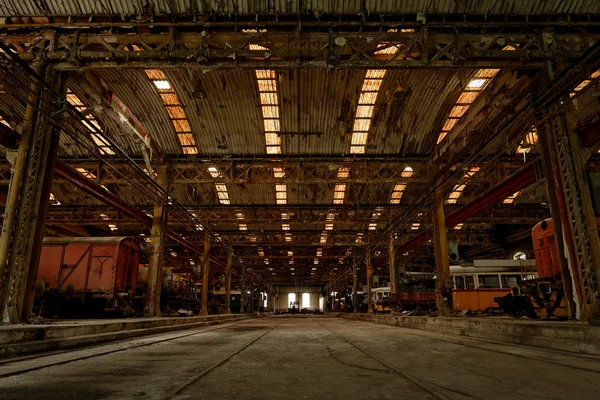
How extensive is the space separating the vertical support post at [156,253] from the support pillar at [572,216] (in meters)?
14.3

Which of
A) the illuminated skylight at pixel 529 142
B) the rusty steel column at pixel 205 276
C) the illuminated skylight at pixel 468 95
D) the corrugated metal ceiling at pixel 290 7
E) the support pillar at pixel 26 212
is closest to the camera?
the support pillar at pixel 26 212

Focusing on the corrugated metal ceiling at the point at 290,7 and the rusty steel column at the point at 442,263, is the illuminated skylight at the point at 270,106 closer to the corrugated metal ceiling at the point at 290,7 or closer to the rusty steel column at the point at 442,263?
the corrugated metal ceiling at the point at 290,7

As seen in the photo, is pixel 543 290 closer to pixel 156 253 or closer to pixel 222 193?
pixel 156 253

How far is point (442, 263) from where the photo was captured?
15.2 meters

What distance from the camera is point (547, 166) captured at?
9.01 meters

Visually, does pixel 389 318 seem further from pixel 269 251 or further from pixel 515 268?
pixel 269 251

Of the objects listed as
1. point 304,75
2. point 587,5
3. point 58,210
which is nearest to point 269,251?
point 58,210

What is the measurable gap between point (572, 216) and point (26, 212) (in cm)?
1264

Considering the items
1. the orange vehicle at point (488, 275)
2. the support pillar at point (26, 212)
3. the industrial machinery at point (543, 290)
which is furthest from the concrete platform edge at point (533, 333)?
the support pillar at point (26, 212)

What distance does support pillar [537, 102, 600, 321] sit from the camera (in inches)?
297

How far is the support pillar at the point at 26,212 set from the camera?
8.07m

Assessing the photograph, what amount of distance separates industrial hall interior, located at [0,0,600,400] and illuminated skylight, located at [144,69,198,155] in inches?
3.7

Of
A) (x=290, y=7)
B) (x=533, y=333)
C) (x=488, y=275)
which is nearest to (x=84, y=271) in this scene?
(x=290, y=7)

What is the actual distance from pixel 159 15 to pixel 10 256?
7356 mm
